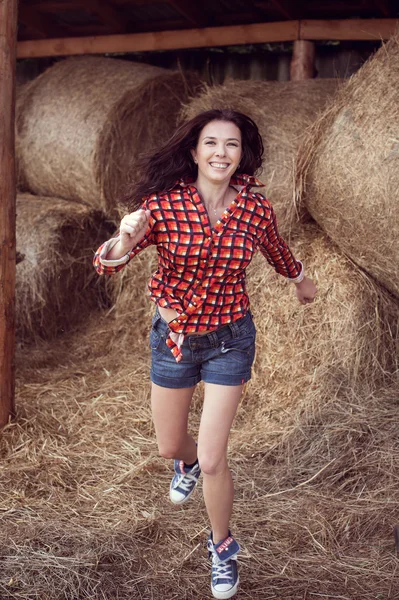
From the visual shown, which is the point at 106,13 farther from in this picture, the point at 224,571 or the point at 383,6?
the point at 224,571

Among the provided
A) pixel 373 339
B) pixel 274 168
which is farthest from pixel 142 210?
pixel 274 168

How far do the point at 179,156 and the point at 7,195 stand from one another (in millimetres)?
1544

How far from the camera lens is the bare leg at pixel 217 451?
3000mm

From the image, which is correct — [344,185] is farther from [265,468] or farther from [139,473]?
[139,473]

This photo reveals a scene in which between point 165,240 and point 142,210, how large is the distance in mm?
141

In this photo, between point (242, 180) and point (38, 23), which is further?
point (38, 23)

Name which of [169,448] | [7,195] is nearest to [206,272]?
[169,448]

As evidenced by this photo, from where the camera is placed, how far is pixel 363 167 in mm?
4293

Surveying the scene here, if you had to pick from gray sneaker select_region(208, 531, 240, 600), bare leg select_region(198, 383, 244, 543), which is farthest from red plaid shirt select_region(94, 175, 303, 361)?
gray sneaker select_region(208, 531, 240, 600)

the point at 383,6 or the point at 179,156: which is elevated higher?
the point at 383,6

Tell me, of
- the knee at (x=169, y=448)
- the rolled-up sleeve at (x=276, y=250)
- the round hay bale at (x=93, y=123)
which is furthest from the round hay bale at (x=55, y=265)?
the rolled-up sleeve at (x=276, y=250)

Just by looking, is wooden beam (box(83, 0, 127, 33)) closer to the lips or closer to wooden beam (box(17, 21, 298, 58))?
wooden beam (box(17, 21, 298, 58))

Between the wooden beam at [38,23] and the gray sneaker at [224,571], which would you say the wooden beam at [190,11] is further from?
the gray sneaker at [224,571]

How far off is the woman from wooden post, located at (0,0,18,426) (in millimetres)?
1447
